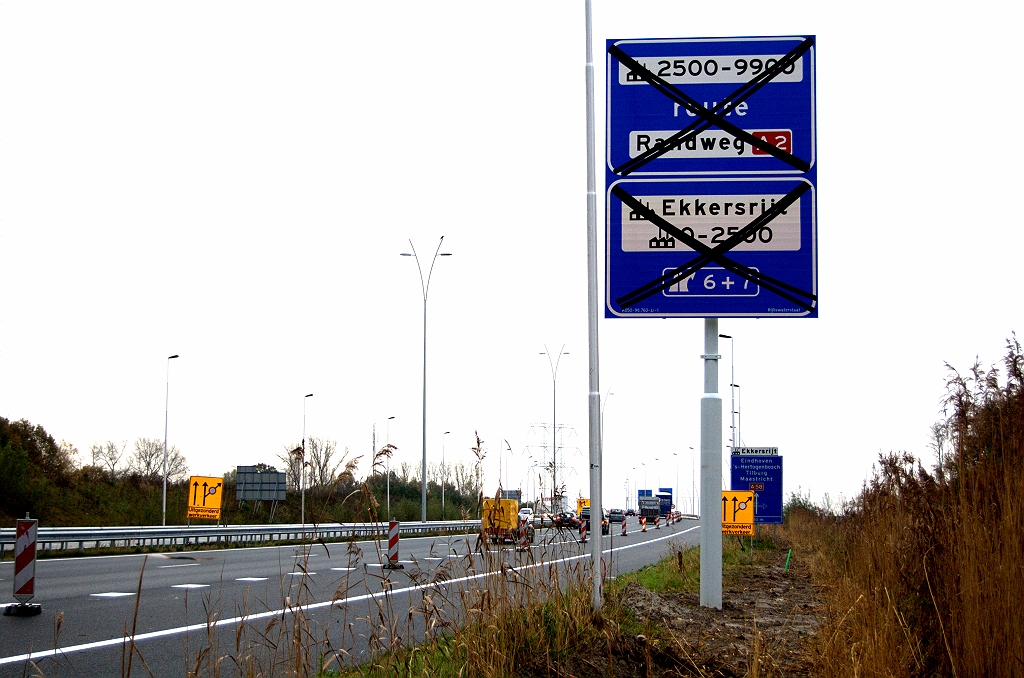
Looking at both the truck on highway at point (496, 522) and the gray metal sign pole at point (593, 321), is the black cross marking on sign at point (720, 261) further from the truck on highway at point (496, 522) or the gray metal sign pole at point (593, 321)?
the truck on highway at point (496, 522)

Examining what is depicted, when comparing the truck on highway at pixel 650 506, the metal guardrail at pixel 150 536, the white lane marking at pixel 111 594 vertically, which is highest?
the white lane marking at pixel 111 594

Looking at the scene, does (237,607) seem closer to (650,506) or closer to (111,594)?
(111,594)

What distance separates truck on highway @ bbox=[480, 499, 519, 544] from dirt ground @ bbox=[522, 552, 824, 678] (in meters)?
1.08

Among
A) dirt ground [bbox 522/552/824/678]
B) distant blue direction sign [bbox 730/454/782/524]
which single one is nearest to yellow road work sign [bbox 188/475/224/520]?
distant blue direction sign [bbox 730/454/782/524]

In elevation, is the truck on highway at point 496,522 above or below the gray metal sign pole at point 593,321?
below

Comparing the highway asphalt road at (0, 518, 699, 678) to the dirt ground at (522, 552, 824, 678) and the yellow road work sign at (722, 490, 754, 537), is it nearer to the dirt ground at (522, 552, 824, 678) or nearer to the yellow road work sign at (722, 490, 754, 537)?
the dirt ground at (522, 552, 824, 678)

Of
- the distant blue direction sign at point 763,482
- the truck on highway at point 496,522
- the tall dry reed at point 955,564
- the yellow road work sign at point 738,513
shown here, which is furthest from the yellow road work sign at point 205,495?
Answer: the tall dry reed at point 955,564

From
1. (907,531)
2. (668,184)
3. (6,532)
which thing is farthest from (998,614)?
(6,532)

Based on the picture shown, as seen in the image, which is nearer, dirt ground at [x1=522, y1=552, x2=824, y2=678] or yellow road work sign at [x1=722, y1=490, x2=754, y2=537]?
dirt ground at [x1=522, y1=552, x2=824, y2=678]

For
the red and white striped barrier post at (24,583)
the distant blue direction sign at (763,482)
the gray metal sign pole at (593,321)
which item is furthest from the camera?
the distant blue direction sign at (763,482)

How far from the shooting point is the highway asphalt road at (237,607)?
6.63 metres

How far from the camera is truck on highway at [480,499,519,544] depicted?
25.0 ft

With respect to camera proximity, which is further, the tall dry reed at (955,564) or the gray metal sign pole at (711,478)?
the gray metal sign pole at (711,478)

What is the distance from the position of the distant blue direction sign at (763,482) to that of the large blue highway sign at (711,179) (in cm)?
1323
